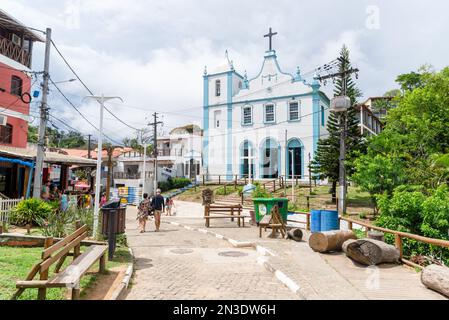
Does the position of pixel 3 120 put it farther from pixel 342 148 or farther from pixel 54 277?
pixel 342 148

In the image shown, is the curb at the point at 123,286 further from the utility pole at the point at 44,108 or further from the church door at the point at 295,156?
the church door at the point at 295,156

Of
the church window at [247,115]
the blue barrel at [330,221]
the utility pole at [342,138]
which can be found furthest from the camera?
the church window at [247,115]

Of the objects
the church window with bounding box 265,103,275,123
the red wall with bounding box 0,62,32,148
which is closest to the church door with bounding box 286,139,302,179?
the church window with bounding box 265,103,275,123

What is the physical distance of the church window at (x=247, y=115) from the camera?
32188 millimetres

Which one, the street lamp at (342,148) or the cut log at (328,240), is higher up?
the street lamp at (342,148)

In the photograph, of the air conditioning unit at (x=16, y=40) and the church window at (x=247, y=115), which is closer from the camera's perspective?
the air conditioning unit at (x=16, y=40)

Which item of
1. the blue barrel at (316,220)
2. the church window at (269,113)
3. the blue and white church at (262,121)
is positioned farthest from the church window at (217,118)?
the blue barrel at (316,220)

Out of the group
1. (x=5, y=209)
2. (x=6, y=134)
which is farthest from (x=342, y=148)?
(x=6, y=134)

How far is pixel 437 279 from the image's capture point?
5105mm

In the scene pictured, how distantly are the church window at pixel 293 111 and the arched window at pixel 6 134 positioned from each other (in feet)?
71.2

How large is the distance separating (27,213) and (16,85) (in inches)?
456
